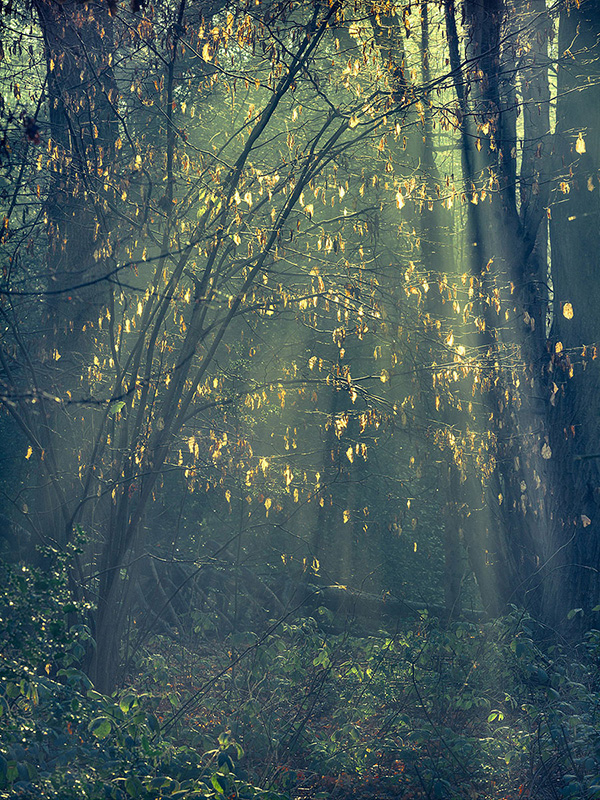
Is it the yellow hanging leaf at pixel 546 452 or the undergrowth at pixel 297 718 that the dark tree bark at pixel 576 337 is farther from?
the undergrowth at pixel 297 718

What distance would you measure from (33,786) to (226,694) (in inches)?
155

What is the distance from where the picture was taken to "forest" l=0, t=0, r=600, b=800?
5516mm

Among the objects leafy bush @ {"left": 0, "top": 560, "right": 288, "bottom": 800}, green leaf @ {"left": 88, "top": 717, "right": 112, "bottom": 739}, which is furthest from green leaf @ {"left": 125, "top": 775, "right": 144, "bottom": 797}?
green leaf @ {"left": 88, "top": 717, "right": 112, "bottom": 739}

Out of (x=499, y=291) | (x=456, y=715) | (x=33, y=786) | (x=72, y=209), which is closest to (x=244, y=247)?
(x=72, y=209)

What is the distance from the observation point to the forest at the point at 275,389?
5516 millimetres

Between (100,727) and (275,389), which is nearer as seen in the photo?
(100,727)

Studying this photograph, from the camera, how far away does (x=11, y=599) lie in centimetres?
439

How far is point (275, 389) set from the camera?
7461 millimetres

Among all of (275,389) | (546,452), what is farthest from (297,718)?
(546,452)

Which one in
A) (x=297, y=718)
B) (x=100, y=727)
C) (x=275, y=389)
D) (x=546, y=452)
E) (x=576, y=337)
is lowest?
(x=297, y=718)

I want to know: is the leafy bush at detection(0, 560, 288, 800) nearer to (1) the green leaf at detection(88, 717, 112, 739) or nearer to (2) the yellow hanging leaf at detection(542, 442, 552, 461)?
(1) the green leaf at detection(88, 717, 112, 739)

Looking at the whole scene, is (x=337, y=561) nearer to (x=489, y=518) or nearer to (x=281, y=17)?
(x=489, y=518)

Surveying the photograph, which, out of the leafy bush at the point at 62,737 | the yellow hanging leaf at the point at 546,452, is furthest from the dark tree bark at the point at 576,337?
the leafy bush at the point at 62,737

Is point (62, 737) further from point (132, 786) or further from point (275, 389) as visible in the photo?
point (275, 389)
